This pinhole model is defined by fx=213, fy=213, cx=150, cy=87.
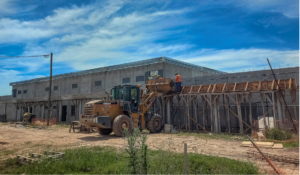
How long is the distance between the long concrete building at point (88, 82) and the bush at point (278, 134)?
14.8 meters

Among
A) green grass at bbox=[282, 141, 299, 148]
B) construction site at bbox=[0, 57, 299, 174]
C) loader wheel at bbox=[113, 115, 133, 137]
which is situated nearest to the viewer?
construction site at bbox=[0, 57, 299, 174]

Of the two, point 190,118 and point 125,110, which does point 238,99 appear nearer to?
point 190,118

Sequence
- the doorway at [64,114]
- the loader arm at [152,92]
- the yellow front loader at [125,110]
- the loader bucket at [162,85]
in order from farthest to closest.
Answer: the doorway at [64,114], the loader bucket at [162,85], the loader arm at [152,92], the yellow front loader at [125,110]

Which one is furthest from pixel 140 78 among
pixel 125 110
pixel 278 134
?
pixel 278 134

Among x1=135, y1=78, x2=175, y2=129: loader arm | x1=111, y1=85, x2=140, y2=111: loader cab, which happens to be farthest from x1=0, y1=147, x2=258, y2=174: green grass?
x1=135, y1=78, x2=175, y2=129: loader arm

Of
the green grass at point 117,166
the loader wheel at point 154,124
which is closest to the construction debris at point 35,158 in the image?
the green grass at point 117,166

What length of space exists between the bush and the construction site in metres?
0.11

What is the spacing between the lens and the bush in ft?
38.8

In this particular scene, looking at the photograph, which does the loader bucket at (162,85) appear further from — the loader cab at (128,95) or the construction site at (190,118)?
the loader cab at (128,95)

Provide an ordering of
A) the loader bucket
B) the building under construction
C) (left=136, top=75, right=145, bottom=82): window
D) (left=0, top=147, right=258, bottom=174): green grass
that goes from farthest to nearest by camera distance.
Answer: (left=136, top=75, right=145, bottom=82): window < the loader bucket < the building under construction < (left=0, top=147, right=258, bottom=174): green grass

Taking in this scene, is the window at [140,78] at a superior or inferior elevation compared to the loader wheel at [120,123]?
superior

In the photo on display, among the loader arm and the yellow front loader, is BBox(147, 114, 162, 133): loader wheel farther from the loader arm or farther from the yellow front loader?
the loader arm

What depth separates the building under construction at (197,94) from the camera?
15125 millimetres

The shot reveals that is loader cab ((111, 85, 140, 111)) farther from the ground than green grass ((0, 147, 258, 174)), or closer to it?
farther from the ground
